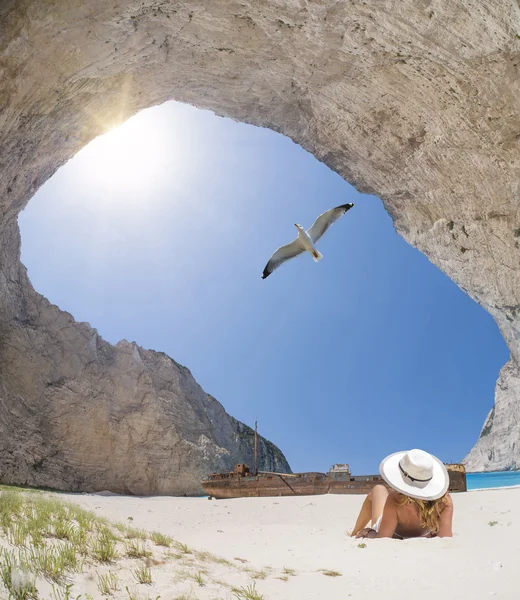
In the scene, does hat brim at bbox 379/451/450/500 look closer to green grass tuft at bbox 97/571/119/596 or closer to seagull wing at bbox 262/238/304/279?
green grass tuft at bbox 97/571/119/596

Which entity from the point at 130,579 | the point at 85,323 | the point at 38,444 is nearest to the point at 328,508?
the point at 130,579

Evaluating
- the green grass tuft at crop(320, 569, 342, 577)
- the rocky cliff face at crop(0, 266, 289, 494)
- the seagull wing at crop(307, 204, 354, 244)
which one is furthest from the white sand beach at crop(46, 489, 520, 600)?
the rocky cliff face at crop(0, 266, 289, 494)

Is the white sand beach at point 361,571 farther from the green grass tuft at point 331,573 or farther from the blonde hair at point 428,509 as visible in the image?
the blonde hair at point 428,509

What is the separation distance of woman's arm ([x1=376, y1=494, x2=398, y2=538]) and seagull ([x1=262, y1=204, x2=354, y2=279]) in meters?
9.29

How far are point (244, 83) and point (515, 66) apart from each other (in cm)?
935

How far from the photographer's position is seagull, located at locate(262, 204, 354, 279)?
13.3 m

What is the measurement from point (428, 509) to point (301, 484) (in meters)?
19.7

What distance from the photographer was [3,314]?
29.7 m

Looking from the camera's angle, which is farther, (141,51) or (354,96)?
(354,96)

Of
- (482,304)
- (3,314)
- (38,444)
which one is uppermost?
(482,304)

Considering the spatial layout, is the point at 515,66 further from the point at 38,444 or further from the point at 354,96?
the point at 38,444

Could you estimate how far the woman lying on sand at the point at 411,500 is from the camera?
14.0ft

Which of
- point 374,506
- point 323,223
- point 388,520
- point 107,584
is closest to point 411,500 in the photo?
point 388,520

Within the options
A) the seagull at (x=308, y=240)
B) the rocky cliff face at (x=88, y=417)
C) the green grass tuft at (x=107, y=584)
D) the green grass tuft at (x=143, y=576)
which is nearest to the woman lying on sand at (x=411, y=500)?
the green grass tuft at (x=143, y=576)
